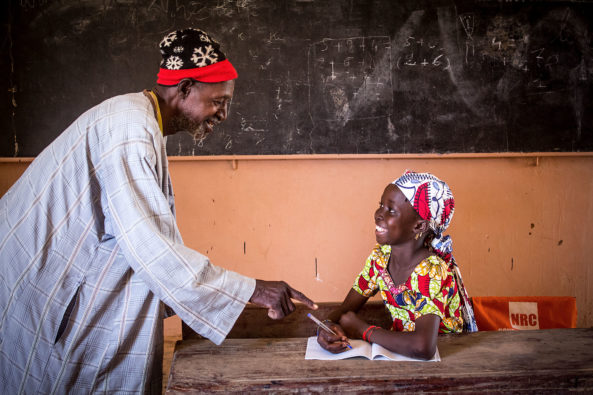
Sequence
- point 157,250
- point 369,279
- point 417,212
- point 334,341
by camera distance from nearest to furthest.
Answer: point 157,250
point 334,341
point 417,212
point 369,279

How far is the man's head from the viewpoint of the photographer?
1640 mm

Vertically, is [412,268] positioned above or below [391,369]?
above

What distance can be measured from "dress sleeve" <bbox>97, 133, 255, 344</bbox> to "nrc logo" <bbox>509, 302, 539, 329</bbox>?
149 cm

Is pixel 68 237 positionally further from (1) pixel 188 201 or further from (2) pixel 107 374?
(1) pixel 188 201

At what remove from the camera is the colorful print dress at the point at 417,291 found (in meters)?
1.69

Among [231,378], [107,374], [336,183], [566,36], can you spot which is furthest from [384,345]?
[566,36]

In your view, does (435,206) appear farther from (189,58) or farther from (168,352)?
(168,352)

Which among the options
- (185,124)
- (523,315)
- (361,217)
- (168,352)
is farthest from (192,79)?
(168,352)

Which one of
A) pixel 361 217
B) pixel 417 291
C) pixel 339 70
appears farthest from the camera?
pixel 361 217

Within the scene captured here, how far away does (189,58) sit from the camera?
1.63 m

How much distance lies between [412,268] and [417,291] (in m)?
0.12

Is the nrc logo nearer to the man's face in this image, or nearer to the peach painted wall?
the peach painted wall

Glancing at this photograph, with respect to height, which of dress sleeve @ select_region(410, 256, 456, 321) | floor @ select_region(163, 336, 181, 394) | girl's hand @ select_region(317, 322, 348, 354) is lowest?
floor @ select_region(163, 336, 181, 394)

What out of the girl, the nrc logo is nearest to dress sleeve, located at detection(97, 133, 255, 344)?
the girl
